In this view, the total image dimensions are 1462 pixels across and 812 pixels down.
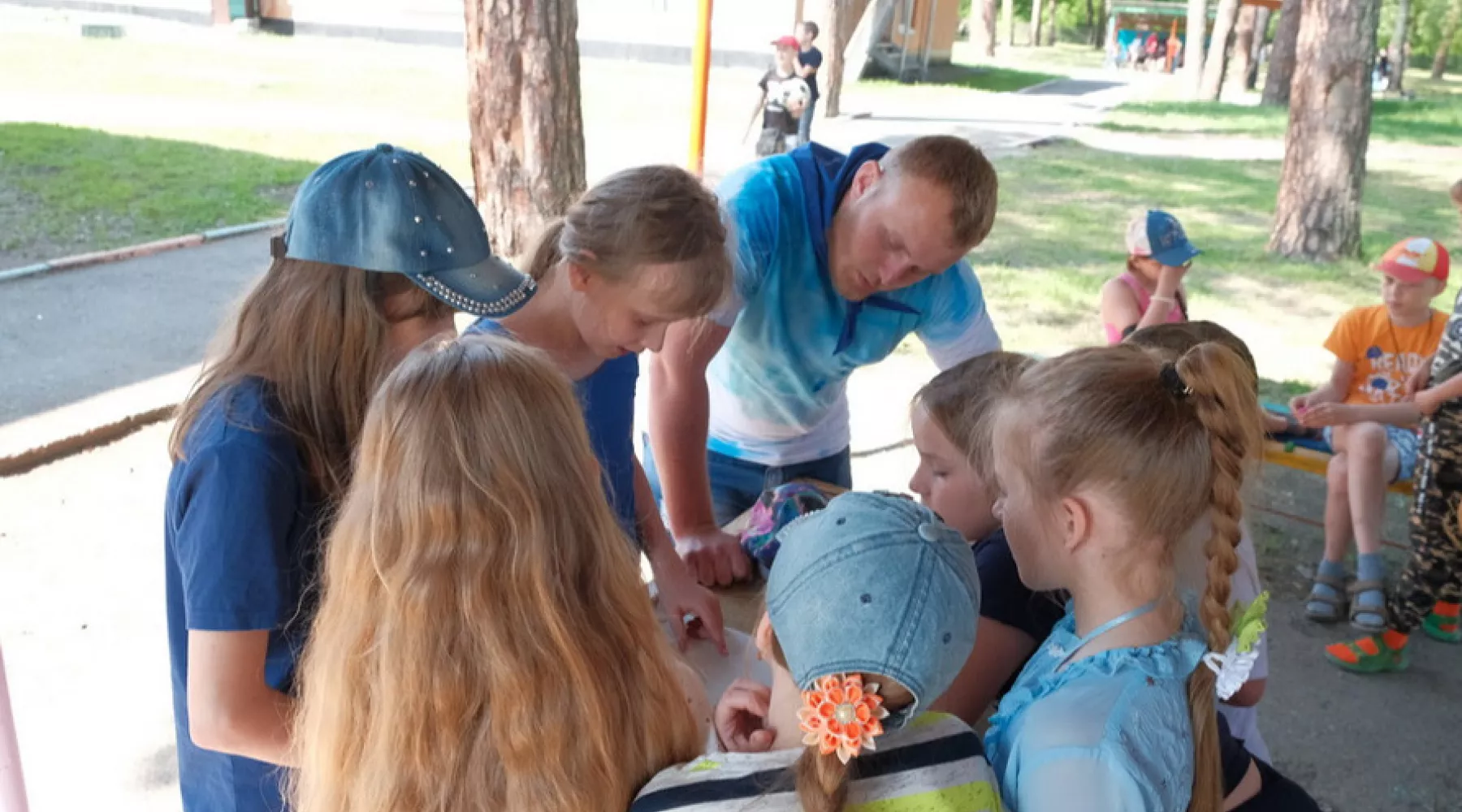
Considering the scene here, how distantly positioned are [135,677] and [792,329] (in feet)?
6.87

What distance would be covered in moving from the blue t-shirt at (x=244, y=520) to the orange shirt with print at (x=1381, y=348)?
376 centimetres

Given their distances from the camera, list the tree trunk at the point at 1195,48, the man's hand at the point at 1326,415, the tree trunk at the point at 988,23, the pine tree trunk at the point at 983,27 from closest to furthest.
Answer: the man's hand at the point at 1326,415
the tree trunk at the point at 1195,48
the tree trunk at the point at 988,23
the pine tree trunk at the point at 983,27

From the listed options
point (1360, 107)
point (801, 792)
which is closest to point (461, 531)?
point (801, 792)

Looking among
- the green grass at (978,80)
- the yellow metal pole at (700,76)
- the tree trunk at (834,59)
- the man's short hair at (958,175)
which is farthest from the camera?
the green grass at (978,80)

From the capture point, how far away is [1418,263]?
153 inches

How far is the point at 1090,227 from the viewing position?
32.3 feet

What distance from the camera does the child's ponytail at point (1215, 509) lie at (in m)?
1.26

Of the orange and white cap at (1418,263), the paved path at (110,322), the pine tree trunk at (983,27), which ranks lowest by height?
the paved path at (110,322)

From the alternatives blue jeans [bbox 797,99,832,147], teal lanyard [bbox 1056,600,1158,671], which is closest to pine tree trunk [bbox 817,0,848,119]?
blue jeans [bbox 797,99,832,147]

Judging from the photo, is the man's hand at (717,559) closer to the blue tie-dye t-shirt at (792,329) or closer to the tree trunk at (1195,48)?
the blue tie-dye t-shirt at (792,329)

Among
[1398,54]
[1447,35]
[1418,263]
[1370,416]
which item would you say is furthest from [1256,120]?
[1447,35]

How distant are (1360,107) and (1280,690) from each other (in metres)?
6.57

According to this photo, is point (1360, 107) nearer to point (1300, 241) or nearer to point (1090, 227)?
point (1300, 241)

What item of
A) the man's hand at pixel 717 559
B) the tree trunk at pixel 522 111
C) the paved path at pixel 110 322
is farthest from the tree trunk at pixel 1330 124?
the man's hand at pixel 717 559
